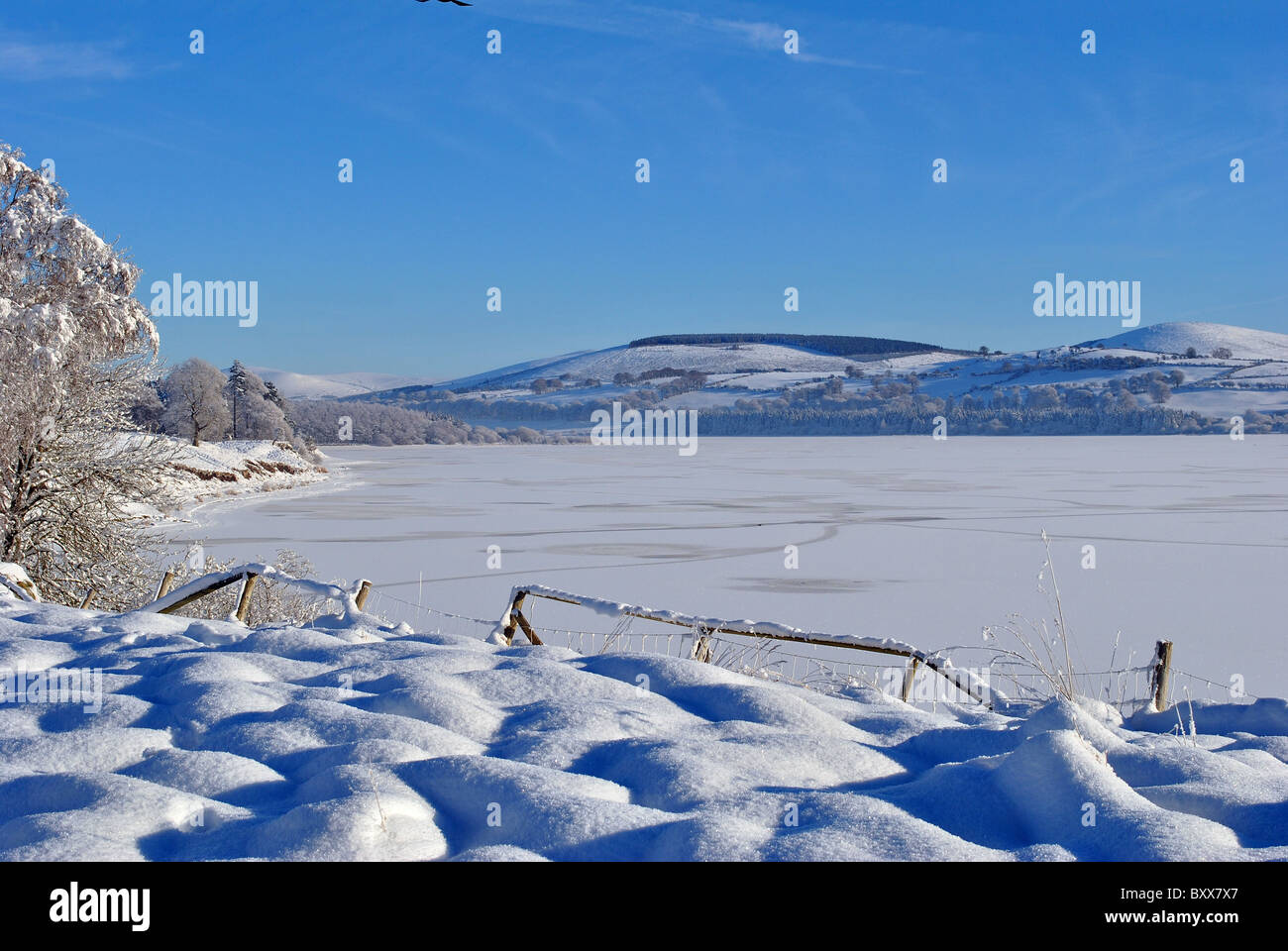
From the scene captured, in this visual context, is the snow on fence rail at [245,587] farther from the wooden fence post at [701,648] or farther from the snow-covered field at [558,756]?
the wooden fence post at [701,648]

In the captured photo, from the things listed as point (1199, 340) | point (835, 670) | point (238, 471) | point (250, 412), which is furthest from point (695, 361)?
point (835, 670)

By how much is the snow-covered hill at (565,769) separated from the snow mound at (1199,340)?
161 meters

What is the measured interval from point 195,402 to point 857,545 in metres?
44.8

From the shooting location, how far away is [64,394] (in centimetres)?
1287

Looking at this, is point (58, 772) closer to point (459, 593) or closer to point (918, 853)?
point (918, 853)

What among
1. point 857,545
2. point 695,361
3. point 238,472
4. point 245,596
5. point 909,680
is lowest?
point 857,545

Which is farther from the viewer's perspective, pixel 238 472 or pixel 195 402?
pixel 195 402

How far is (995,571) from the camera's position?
50.8ft

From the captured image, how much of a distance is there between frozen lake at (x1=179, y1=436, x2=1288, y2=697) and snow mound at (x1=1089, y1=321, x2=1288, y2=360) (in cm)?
13060

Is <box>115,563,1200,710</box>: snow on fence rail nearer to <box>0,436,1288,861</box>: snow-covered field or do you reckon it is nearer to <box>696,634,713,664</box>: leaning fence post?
<box>696,634,713,664</box>: leaning fence post

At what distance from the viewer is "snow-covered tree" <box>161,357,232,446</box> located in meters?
53.3

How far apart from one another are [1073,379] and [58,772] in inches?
4656

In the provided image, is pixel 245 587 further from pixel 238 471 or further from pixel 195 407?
pixel 195 407

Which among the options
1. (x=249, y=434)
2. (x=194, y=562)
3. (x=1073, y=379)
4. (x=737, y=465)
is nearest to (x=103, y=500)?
(x=194, y=562)
